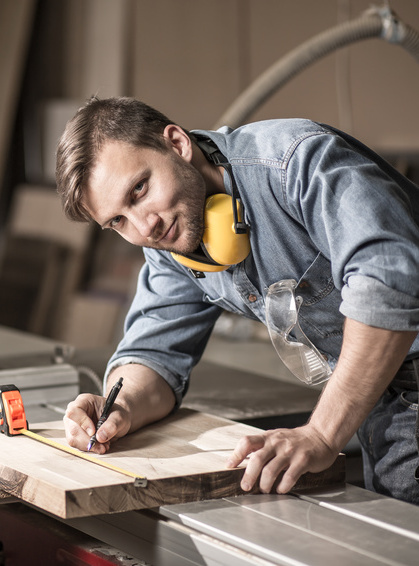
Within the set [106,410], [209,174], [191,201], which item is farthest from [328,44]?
[106,410]

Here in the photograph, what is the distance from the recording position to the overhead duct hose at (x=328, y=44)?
100 inches

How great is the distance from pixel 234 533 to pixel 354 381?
1.08ft

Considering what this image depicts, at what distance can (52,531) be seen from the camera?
148cm

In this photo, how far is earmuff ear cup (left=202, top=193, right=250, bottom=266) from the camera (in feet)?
4.99

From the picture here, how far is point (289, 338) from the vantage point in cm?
160

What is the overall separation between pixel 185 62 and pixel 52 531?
14.9 ft

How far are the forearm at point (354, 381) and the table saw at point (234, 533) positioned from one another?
11 centimetres

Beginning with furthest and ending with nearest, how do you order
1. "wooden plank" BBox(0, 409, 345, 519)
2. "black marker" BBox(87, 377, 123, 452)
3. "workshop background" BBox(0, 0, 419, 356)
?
"workshop background" BBox(0, 0, 419, 356)
"black marker" BBox(87, 377, 123, 452)
"wooden plank" BBox(0, 409, 345, 519)

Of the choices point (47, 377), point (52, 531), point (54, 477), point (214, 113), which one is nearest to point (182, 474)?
point (54, 477)

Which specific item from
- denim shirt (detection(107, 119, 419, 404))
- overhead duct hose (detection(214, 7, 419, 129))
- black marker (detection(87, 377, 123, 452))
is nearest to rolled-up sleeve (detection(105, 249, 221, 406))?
denim shirt (detection(107, 119, 419, 404))

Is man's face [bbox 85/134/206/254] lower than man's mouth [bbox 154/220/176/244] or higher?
higher

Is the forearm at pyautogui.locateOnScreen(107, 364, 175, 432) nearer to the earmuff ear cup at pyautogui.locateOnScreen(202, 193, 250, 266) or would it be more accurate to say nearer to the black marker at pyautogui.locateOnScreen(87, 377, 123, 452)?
the black marker at pyautogui.locateOnScreen(87, 377, 123, 452)

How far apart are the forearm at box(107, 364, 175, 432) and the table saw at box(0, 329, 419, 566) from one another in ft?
0.77

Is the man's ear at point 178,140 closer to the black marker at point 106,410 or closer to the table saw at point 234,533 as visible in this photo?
the black marker at point 106,410
